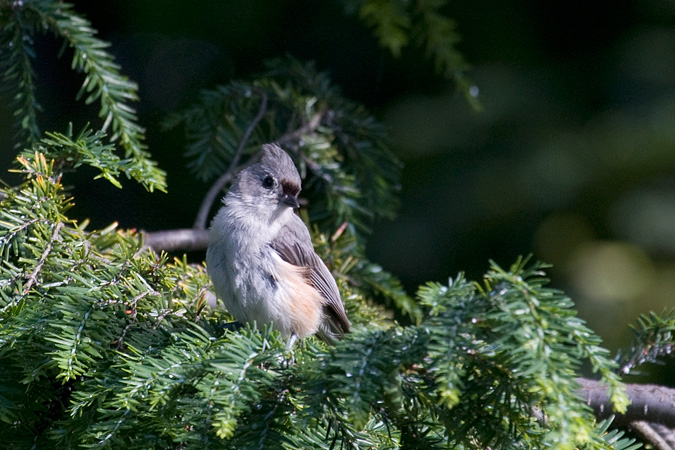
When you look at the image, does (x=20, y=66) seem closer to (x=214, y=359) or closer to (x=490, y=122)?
(x=214, y=359)

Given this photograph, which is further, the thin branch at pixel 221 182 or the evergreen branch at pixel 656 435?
the thin branch at pixel 221 182

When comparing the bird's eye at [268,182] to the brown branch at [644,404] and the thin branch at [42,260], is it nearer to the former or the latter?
the thin branch at [42,260]

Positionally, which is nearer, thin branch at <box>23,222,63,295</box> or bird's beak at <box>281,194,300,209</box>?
thin branch at <box>23,222,63,295</box>

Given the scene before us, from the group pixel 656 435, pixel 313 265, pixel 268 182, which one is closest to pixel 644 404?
pixel 656 435

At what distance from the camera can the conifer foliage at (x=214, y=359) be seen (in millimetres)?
1227

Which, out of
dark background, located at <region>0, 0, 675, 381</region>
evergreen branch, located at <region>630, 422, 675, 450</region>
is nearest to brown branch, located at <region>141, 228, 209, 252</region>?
dark background, located at <region>0, 0, 675, 381</region>

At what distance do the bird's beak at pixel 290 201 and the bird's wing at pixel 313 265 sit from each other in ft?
0.33

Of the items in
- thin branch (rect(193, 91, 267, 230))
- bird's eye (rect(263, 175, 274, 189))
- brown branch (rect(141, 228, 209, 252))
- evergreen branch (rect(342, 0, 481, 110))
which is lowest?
brown branch (rect(141, 228, 209, 252))

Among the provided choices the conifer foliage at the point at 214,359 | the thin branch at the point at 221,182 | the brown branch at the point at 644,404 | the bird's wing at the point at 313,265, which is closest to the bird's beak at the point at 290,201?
the bird's wing at the point at 313,265

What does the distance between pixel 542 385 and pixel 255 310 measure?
4.26 feet

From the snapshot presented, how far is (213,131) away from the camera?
10.4ft

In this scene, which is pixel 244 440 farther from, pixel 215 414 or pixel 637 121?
pixel 637 121

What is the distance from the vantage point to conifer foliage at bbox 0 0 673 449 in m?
1.23

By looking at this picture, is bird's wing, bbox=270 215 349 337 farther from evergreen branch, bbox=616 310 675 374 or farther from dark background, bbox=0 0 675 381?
dark background, bbox=0 0 675 381
